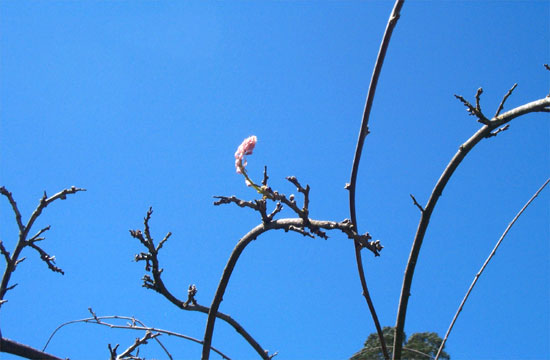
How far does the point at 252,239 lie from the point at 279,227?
0.33 meters

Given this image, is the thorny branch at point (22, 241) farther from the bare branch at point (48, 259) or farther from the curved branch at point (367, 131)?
the curved branch at point (367, 131)

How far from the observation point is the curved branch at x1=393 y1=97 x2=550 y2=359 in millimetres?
1947

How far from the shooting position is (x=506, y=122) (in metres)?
1.97

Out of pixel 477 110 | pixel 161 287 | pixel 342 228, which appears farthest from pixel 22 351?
pixel 477 110

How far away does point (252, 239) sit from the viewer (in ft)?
8.59

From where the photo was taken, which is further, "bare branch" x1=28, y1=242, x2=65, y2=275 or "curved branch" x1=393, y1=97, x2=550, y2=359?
"bare branch" x1=28, y1=242, x2=65, y2=275

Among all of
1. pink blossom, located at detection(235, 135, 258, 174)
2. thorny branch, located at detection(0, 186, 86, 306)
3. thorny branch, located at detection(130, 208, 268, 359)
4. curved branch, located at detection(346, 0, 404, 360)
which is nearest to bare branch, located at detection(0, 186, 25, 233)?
thorny branch, located at detection(0, 186, 86, 306)

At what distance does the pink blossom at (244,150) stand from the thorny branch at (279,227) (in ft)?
0.45

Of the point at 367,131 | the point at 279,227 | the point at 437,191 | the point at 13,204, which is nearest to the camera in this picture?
the point at 367,131

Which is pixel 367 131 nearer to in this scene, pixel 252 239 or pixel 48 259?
pixel 252 239

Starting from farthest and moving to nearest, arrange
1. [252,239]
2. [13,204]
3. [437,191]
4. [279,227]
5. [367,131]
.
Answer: [13,204], [252,239], [279,227], [437,191], [367,131]

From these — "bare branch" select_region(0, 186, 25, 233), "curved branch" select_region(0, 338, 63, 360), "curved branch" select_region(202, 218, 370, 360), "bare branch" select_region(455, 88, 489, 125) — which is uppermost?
"bare branch" select_region(0, 186, 25, 233)

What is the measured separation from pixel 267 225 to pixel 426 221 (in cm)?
81

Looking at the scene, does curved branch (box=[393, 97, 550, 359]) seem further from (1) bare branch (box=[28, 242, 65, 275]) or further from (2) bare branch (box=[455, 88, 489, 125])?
(1) bare branch (box=[28, 242, 65, 275])
